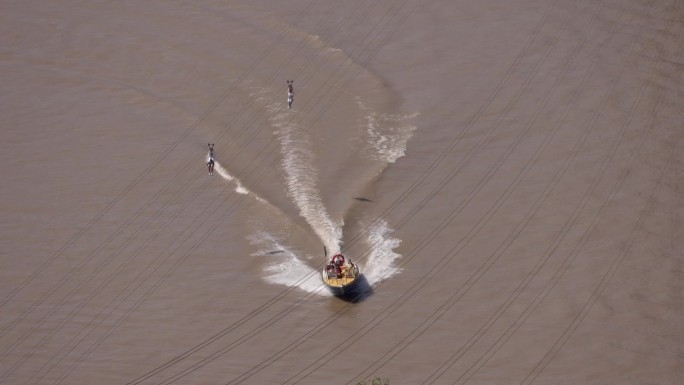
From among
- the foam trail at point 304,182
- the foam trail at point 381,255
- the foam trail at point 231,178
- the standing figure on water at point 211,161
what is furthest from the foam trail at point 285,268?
the standing figure on water at point 211,161

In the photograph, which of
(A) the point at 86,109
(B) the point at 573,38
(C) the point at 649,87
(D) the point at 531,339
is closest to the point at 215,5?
(A) the point at 86,109

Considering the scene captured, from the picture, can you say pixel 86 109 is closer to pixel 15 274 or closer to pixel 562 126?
pixel 15 274

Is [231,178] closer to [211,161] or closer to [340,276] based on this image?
[211,161]

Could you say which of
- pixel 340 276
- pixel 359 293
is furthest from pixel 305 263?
pixel 359 293

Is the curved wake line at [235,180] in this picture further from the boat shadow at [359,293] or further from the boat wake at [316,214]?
the boat shadow at [359,293]

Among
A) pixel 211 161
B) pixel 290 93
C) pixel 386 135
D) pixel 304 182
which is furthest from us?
pixel 290 93

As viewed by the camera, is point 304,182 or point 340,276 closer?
point 340,276

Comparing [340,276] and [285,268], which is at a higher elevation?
[285,268]

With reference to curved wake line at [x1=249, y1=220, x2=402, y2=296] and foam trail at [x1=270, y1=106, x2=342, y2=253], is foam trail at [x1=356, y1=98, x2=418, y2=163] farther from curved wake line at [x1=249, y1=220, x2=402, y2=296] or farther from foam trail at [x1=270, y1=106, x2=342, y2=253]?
curved wake line at [x1=249, y1=220, x2=402, y2=296]
